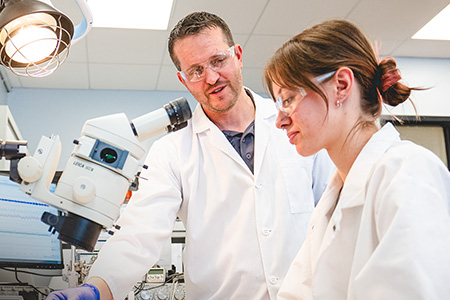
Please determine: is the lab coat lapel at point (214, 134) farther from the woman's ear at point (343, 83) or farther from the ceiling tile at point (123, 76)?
the ceiling tile at point (123, 76)

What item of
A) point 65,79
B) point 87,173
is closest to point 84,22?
point 87,173

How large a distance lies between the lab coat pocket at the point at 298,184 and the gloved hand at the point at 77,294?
708 millimetres

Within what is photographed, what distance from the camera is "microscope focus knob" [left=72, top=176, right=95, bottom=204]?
37.1 inches

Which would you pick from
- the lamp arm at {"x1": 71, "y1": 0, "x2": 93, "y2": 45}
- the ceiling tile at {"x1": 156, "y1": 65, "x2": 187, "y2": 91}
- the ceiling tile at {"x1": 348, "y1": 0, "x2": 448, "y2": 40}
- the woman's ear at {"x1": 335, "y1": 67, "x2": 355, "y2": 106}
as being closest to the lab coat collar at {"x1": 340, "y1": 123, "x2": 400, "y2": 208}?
the woman's ear at {"x1": 335, "y1": 67, "x2": 355, "y2": 106}

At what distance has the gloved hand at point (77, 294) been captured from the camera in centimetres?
93

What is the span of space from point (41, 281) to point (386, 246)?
6.23 ft

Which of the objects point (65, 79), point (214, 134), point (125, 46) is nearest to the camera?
point (214, 134)

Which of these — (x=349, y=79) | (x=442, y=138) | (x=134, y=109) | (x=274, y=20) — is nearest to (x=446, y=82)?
(x=442, y=138)

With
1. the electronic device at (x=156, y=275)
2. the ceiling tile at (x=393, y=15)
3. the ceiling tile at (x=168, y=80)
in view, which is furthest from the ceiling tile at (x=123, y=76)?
the electronic device at (x=156, y=275)

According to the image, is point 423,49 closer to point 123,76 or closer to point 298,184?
point 123,76

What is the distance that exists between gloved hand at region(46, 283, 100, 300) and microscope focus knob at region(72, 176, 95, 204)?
19cm

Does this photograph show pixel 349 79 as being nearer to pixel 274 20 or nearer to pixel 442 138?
pixel 274 20

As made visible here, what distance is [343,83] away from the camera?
3.57 feet

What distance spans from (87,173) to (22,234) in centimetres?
96
